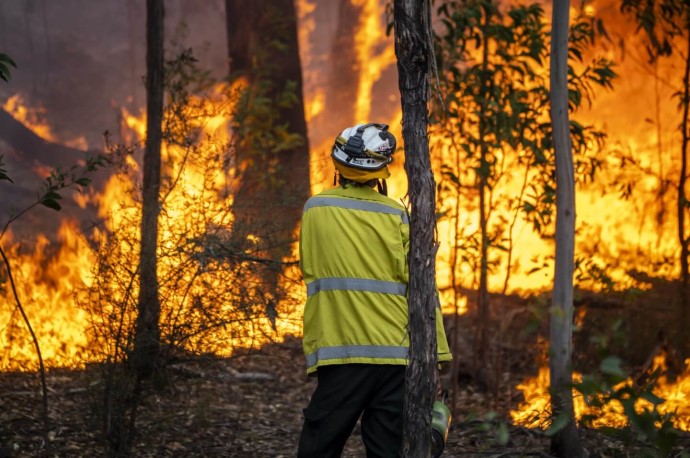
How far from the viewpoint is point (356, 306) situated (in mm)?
4250

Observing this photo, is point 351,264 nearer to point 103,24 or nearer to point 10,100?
point 10,100

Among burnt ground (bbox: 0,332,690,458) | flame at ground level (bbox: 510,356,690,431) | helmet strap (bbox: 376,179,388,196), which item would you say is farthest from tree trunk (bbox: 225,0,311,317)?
helmet strap (bbox: 376,179,388,196)

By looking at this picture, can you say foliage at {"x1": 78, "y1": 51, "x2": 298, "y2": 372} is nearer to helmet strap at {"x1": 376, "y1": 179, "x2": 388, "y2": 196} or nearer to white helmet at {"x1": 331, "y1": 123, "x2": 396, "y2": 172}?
helmet strap at {"x1": 376, "y1": 179, "x2": 388, "y2": 196}

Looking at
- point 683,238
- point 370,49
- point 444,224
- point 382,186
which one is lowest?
point 382,186

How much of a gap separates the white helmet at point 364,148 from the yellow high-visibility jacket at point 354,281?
16 cm

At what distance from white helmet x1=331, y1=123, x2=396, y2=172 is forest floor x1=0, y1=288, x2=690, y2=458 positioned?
1.82 m

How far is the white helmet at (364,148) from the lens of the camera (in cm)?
430

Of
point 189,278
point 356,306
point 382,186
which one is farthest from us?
point 189,278

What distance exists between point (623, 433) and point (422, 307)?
1100 millimetres

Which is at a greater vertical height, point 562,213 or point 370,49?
point 370,49

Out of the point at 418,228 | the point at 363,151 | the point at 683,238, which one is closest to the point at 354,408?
the point at 418,228

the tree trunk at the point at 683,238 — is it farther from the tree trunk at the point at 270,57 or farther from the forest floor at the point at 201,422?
the tree trunk at the point at 270,57

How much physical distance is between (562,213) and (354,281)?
2.35 metres

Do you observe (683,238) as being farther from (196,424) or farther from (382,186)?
(382,186)
